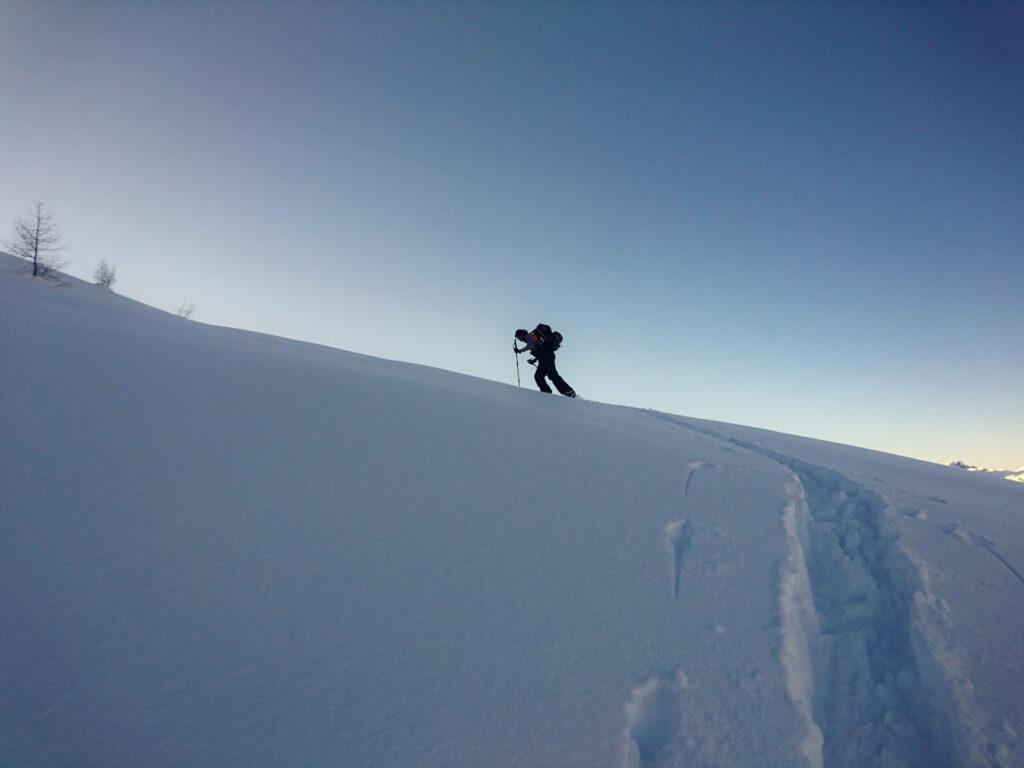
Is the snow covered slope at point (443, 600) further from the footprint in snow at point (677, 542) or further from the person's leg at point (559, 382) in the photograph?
the person's leg at point (559, 382)

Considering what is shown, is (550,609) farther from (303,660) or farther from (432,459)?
(432,459)

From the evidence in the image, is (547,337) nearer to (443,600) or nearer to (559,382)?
→ (559,382)

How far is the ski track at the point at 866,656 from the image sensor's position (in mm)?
2146

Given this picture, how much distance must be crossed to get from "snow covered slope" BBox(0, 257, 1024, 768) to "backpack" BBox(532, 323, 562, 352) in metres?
4.45

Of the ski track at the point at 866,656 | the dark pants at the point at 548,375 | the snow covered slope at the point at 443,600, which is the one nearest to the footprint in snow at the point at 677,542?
the snow covered slope at the point at 443,600

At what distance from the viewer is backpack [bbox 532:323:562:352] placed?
866 cm

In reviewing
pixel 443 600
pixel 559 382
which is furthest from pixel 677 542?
Answer: pixel 559 382

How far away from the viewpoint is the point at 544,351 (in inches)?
345

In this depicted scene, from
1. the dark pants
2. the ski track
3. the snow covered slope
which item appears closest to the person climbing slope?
the dark pants

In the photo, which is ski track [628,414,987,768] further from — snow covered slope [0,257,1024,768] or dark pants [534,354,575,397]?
dark pants [534,354,575,397]

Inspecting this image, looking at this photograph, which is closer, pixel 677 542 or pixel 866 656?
pixel 866 656

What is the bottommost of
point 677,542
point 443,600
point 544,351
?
point 443,600

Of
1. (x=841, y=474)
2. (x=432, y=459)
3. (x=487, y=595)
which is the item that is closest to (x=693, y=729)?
(x=487, y=595)

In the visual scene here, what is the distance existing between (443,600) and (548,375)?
6.67 metres
